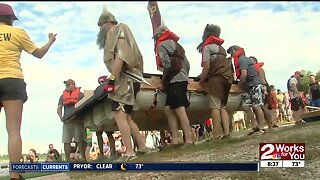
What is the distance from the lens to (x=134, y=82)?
5680mm

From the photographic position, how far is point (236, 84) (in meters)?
7.62

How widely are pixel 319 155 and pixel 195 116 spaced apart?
126 inches

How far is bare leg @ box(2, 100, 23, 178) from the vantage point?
12.8 feet

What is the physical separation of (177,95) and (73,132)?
265cm

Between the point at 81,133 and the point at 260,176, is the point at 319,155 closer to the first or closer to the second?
the point at 260,176

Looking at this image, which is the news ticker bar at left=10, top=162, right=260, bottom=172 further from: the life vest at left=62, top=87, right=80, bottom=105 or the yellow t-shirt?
the life vest at left=62, top=87, right=80, bottom=105

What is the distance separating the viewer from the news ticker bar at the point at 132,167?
3.82 m

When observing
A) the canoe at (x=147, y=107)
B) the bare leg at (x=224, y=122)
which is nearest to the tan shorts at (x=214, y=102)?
the bare leg at (x=224, y=122)

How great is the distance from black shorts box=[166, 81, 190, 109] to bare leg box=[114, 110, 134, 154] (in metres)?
0.97

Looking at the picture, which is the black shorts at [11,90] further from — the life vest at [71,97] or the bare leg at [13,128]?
the life vest at [71,97]

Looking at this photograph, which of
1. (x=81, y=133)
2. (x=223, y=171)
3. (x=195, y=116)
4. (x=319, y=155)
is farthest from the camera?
(x=81, y=133)

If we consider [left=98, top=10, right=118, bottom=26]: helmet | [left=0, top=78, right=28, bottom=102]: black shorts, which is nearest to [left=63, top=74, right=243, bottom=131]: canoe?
[left=98, top=10, right=118, bottom=26]: helmet

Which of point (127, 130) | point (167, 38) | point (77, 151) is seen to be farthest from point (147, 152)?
point (77, 151)

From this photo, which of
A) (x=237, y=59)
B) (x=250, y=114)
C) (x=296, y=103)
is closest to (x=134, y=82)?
(x=237, y=59)
